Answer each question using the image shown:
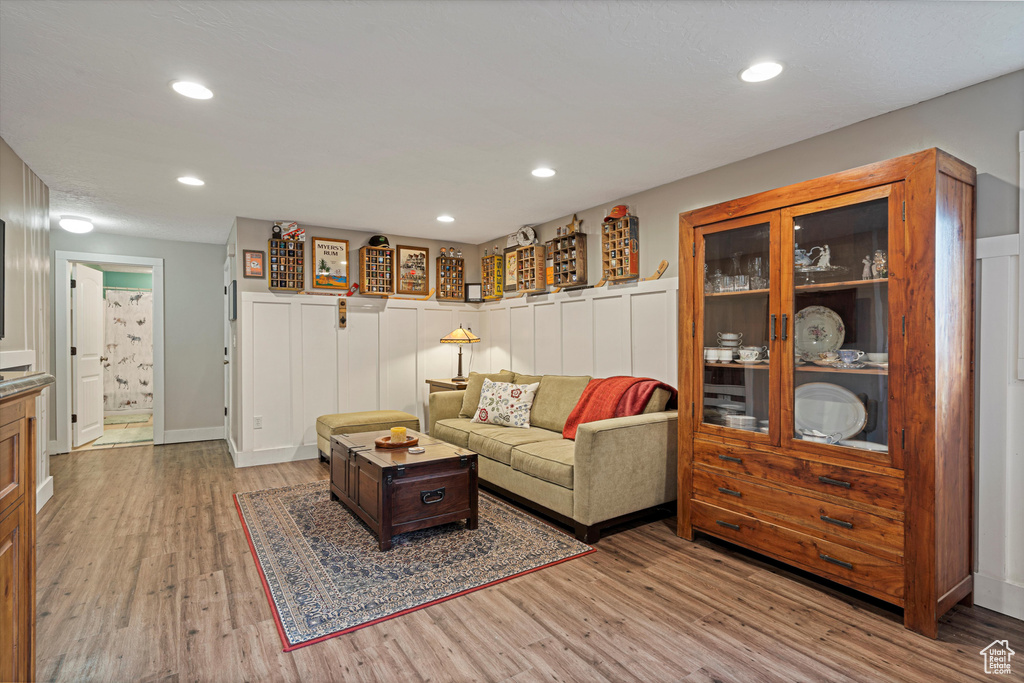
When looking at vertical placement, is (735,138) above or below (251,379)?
above

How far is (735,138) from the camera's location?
118 inches

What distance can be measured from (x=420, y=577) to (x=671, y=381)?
7.30 ft

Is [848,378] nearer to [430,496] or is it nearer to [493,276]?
[430,496]

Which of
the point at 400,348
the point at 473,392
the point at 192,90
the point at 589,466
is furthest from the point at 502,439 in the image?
the point at 192,90

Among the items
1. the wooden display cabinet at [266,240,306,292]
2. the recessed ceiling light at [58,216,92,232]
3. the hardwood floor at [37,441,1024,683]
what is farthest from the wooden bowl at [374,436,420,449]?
the recessed ceiling light at [58,216,92,232]

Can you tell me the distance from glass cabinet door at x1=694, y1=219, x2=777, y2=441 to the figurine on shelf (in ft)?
1.53

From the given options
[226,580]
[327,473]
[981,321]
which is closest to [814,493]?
[981,321]

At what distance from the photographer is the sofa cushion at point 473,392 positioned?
488cm

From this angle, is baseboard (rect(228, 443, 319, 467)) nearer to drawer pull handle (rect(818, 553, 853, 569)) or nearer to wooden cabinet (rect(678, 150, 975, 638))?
wooden cabinet (rect(678, 150, 975, 638))

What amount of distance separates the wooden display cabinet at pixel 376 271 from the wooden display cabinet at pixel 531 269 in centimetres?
139

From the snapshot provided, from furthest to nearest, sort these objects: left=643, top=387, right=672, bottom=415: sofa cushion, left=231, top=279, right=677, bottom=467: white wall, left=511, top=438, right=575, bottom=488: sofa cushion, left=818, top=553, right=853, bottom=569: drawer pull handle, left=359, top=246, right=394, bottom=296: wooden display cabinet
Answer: left=359, top=246, right=394, bottom=296: wooden display cabinet → left=231, top=279, right=677, bottom=467: white wall → left=643, top=387, right=672, bottom=415: sofa cushion → left=511, top=438, right=575, bottom=488: sofa cushion → left=818, top=553, right=853, bottom=569: drawer pull handle

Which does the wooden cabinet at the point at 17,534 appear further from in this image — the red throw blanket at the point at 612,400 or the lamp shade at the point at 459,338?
the lamp shade at the point at 459,338

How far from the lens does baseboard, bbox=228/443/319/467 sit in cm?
487

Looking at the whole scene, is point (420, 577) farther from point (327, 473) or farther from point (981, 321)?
point (981, 321)
